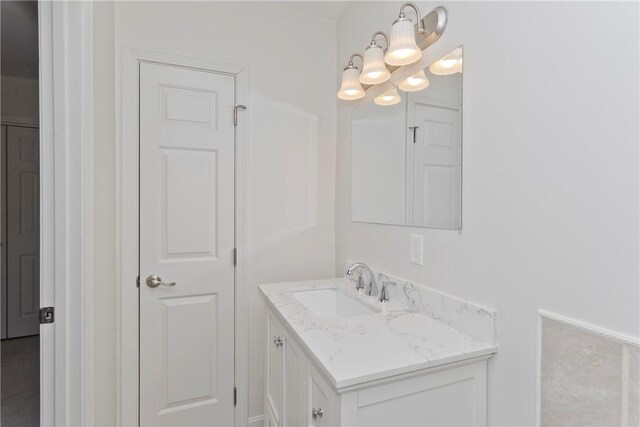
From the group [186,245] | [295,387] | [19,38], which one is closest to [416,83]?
[295,387]

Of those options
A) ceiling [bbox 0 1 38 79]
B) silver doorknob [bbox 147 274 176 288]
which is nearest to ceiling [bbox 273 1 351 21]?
ceiling [bbox 0 1 38 79]

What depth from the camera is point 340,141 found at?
6.99ft

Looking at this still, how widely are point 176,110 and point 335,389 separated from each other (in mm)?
1613

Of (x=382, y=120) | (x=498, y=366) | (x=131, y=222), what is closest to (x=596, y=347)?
(x=498, y=366)

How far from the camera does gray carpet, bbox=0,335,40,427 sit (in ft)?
7.04

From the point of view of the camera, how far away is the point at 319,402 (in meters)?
1.00

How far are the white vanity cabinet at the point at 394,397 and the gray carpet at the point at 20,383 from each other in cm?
207

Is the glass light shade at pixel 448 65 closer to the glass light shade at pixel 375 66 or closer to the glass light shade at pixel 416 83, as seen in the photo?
the glass light shade at pixel 416 83

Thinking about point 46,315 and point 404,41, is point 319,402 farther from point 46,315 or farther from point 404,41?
point 404,41

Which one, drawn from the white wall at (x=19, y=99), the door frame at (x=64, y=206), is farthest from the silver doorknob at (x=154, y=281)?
the white wall at (x=19, y=99)

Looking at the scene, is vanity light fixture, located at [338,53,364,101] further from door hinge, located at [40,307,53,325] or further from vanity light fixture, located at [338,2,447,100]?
door hinge, located at [40,307,53,325]

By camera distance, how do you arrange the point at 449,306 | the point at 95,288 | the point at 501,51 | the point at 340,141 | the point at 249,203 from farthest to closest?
the point at 340,141 < the point at 249,203 < the point at 95,288 < the point at 449,306 < the point at 501,51

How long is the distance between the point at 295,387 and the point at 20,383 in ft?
8.67

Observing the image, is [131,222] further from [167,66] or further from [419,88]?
[419,88]
